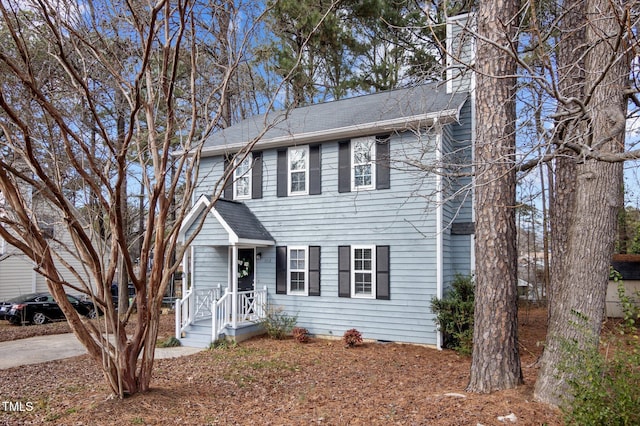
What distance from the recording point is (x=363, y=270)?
10086 mm

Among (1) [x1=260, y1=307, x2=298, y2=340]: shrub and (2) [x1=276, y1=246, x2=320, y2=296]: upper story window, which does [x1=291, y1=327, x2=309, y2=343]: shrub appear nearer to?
(1) [x1=260, y1=307, x2=298, y2=340]: shrub

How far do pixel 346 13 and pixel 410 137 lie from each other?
27.8 feet

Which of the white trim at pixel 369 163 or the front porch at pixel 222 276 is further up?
the white trim at pixel 369 163

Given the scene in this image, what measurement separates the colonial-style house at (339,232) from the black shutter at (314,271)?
1.0 inches

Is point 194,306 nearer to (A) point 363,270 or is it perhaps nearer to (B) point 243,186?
(B) point 243,186

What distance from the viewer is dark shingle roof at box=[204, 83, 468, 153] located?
9656 mm

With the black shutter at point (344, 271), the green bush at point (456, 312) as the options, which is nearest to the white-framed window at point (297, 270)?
the black shutter at point (344, 271)

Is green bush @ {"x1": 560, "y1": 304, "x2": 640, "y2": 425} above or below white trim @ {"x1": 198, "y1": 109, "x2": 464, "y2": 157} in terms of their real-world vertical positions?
below

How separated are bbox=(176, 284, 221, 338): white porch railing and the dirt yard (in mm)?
1529

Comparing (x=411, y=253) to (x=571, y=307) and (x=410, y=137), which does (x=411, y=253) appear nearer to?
(x=410, y=137)

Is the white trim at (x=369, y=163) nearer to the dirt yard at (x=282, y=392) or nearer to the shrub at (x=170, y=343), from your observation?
the dirt yard at (x=282, y=392)

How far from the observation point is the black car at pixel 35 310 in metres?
13.5

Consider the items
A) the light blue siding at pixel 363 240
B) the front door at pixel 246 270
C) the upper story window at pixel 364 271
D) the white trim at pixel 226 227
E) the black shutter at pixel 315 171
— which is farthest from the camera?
the front door at pixel 246 270

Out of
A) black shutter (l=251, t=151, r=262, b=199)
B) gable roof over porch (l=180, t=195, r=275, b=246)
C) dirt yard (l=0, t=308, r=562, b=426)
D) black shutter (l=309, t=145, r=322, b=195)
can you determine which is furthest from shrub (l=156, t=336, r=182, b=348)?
black shutter (l=309, t=145, r=322, b=195)
